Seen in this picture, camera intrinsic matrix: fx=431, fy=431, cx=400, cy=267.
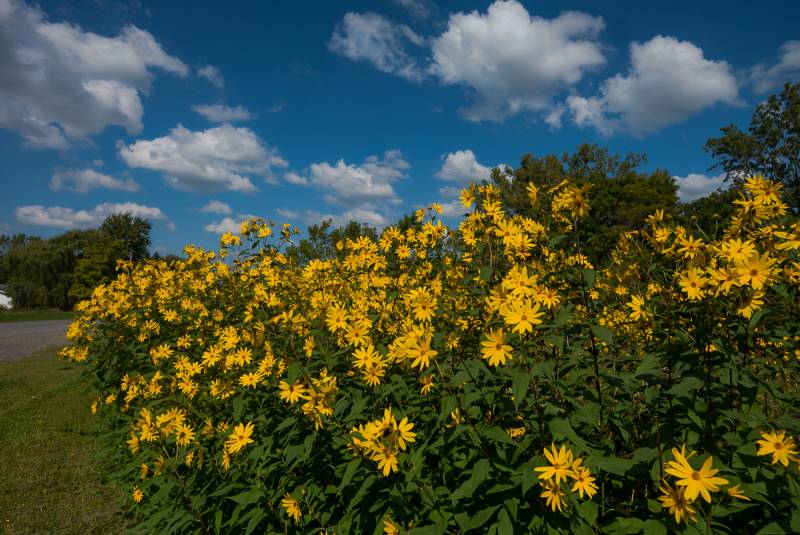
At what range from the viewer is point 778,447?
1532 millimetres

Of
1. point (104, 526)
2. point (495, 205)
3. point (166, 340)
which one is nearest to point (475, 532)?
point (495, 205)

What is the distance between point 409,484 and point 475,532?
0.40 meters

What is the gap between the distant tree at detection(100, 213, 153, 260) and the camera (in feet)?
142

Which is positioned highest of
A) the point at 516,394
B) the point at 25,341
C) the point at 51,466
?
the point at 516,394

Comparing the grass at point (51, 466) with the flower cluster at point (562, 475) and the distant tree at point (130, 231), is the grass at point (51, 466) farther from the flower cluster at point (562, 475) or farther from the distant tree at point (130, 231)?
the distant tree at point (130, 231)

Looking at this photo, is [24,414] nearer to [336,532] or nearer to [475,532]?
[336,532]

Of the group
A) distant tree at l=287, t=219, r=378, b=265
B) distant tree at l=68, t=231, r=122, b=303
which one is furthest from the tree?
distant tree at l=68, t=231, r=122, b=303

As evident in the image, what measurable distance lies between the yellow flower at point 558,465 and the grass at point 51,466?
4.40 meters

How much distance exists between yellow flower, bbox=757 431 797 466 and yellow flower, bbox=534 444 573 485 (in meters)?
0.65

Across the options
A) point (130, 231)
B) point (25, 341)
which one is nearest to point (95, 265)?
point (130, 231)

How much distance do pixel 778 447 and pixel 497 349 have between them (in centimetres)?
102

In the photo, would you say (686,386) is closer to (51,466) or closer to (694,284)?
(694,284)

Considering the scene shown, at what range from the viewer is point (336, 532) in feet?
7.51

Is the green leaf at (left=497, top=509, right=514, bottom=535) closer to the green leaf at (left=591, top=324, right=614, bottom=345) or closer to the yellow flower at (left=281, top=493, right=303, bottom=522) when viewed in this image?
the green leaf at (left=591, top=324, right=614, bottom=345)
